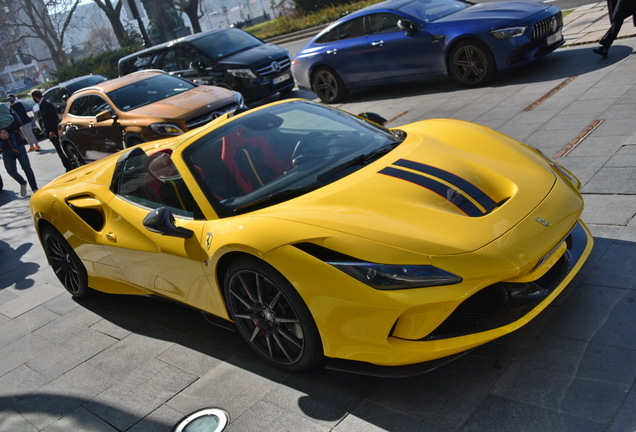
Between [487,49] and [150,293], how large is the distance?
6.91 meters

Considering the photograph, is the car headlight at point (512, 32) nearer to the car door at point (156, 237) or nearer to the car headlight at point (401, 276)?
the car door at point (156, 237)

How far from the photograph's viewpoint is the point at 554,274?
127 inches

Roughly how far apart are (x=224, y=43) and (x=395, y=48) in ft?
15.9

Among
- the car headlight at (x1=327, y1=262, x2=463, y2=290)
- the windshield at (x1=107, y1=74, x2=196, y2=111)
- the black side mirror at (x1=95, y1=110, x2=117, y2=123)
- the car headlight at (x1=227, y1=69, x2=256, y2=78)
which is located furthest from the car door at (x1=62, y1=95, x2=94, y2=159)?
Answer: the car headlight at (x1=327, y1=262, x2=463, y2=290)

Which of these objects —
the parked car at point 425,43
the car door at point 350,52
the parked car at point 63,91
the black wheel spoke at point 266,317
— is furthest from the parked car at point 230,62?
the black wheel spoke at point 266,317

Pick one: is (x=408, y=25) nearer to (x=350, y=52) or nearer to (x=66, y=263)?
(x=350, y=52)

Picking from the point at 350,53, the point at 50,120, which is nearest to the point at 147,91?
the point at 50,120

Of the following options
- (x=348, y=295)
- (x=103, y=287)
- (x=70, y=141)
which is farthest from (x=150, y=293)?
(x=70, y=141)

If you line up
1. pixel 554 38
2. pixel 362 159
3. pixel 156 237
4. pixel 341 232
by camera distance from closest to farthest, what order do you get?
pixel 341 232
pixel 362 159
pixel 156 237
pixel 554 38

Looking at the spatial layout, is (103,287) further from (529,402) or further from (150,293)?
(529,402)

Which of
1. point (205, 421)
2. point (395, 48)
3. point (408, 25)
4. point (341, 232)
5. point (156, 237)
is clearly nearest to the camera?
point (341, 232)

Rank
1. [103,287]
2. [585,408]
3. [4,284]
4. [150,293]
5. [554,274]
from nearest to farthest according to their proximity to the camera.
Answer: [585,408], [554,274], [150,293], [103,287], [4,284]

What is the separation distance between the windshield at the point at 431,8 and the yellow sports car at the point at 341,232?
6086mm

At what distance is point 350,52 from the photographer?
10789 millimetres
